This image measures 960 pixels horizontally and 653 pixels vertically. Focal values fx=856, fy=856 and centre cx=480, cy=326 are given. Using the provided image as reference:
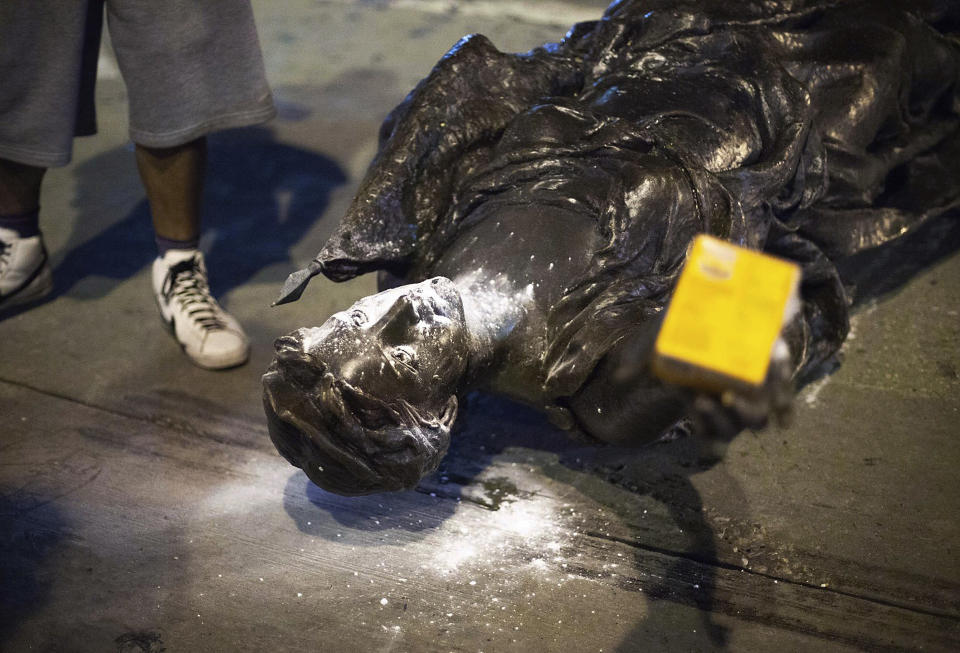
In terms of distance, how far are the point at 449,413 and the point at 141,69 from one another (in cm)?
143

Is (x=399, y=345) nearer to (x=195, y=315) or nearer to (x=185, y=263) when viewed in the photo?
(x=195, y=315)

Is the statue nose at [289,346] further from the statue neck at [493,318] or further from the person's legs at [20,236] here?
the person's legs at [20,236]

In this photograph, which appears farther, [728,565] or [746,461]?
[746,461]

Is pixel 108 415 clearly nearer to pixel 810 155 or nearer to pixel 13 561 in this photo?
pixel 13 561

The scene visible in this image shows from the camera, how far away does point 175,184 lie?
2.62 metres

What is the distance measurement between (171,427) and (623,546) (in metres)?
1.26

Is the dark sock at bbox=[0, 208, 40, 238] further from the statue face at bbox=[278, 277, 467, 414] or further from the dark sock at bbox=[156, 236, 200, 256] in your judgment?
the statue face at bbox=[278, 277, 467, 414]

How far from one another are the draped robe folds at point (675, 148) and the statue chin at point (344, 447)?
31 centimetres

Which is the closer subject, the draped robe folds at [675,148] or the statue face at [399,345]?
the statue face at [399,345]

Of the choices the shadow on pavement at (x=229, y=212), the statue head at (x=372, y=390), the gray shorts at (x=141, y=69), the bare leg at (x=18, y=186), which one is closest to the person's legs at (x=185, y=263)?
the gray shorts at (x=141, y=69)

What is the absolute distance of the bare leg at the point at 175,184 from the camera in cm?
260

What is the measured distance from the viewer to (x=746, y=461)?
2.18 meters

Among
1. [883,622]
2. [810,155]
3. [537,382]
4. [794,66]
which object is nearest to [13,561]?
[537,382]

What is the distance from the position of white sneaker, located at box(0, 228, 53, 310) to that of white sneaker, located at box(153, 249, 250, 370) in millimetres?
404
